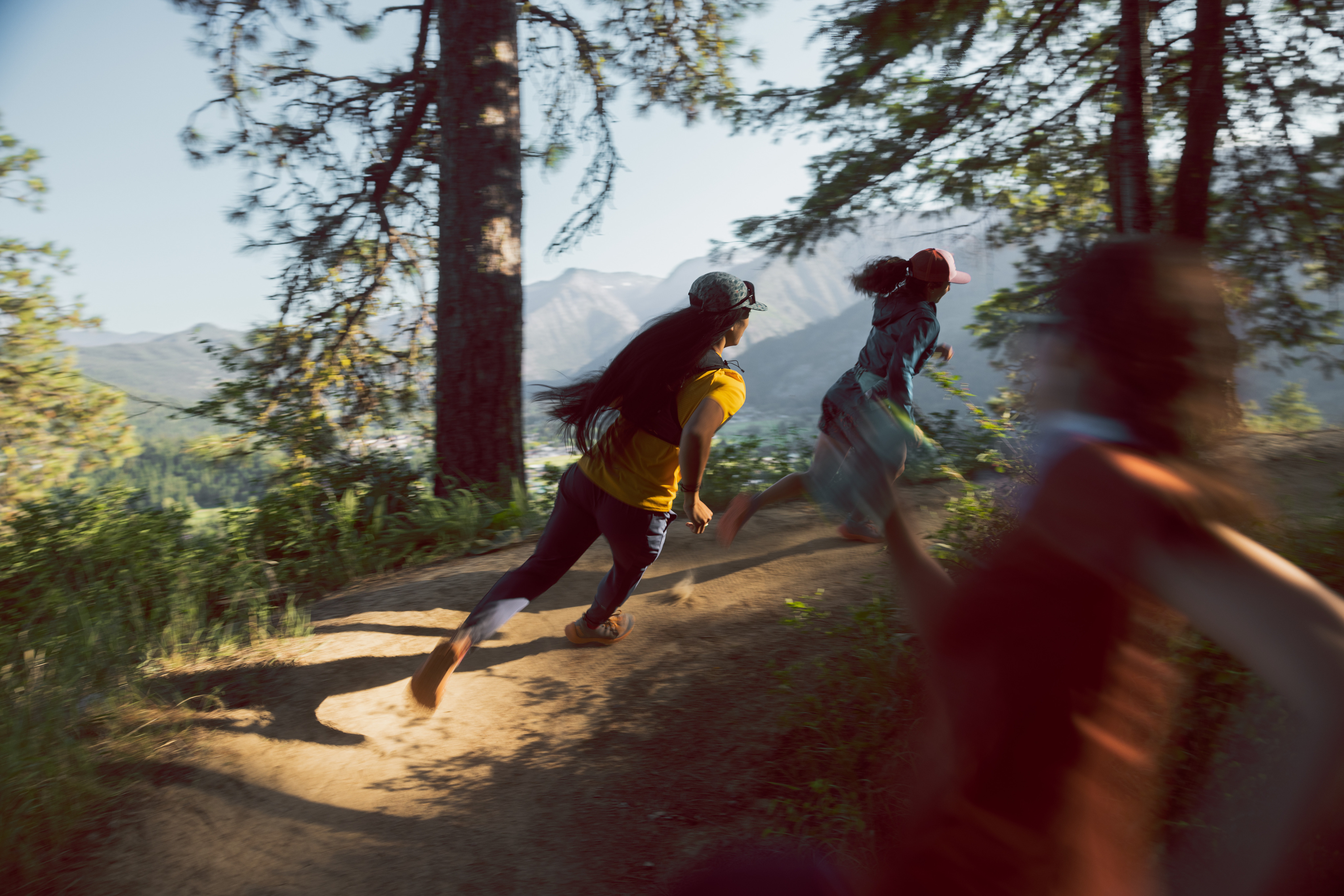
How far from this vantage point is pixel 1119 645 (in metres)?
1.04

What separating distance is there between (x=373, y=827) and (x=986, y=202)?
6643mm

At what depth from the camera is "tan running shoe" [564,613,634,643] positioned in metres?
3.99

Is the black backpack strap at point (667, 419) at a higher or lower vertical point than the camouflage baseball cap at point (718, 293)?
lower

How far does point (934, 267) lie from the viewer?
4.38m

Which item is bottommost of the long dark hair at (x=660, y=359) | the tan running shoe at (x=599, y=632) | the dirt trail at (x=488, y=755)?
the dirt trail at (x=488, y=755)

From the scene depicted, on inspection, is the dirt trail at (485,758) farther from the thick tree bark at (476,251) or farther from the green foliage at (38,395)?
the green foliage at (38,395)

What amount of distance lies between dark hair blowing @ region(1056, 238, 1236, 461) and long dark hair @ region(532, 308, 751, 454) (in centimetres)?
199

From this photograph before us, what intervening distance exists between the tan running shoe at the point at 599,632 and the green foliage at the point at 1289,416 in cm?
780

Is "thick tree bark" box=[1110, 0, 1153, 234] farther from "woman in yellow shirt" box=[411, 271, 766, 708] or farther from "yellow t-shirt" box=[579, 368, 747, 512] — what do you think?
"yellow t-shirt" box=[579, 368, 747, 512]

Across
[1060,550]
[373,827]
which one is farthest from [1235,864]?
[373,827]

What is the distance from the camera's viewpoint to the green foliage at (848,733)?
8.18ft

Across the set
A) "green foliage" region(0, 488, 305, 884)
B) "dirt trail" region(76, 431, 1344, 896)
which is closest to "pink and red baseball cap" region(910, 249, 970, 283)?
"dirt trail" region(76, 431, 1344, 896)

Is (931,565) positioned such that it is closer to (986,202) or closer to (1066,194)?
(986,202)

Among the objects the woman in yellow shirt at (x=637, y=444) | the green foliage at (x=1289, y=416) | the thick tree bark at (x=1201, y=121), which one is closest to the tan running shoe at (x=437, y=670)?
the woman in yellow shirt at (x=637, y=444)
